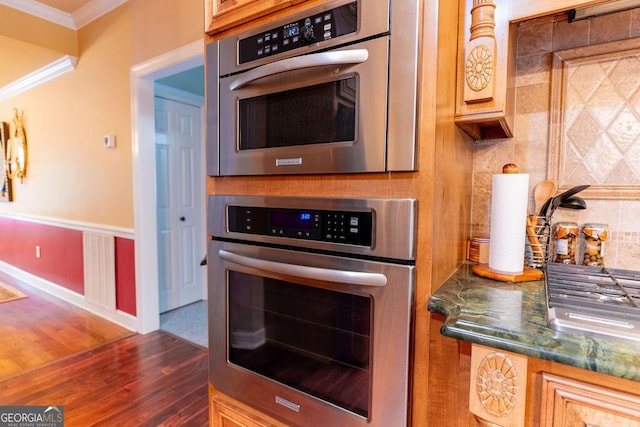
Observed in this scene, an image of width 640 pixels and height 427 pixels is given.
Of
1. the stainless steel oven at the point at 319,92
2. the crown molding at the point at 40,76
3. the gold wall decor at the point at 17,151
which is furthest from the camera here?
the gold wall decor at the point at 17,151

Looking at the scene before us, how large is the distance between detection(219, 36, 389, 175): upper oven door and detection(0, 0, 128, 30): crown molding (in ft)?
8.01

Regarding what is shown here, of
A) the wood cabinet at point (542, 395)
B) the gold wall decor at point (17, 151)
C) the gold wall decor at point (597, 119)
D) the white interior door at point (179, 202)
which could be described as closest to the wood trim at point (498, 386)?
the wood cabinet at point (542, 395)

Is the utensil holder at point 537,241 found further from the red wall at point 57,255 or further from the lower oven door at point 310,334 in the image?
the red wall at point 57,255

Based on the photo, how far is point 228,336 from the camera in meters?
1.09

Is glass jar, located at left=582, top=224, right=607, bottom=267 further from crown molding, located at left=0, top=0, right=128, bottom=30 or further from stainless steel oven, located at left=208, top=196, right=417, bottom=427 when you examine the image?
crown molding, located at left=0, top=0, right=128, bottom=30

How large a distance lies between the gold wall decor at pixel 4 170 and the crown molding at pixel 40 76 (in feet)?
1.40

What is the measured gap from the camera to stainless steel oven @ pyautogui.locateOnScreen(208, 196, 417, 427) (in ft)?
2.51

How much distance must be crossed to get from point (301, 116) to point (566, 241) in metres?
0.94

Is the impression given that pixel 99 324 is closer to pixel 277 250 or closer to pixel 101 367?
pixel 101 367

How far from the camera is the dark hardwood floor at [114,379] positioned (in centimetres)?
182

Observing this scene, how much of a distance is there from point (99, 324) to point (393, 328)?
10.3 ft

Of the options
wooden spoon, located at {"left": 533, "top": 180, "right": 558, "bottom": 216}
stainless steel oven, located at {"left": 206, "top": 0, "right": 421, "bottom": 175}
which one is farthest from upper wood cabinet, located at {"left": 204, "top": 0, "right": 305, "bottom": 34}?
wooden spoon, located at {"left": 533, "top": 180, "right": 558, "bottom": 216}

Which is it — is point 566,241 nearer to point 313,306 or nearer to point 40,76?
point 313,306

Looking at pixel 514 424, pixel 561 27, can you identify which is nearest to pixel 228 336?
pixel 514 424
